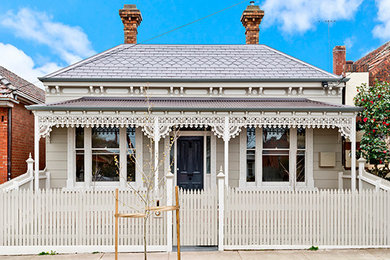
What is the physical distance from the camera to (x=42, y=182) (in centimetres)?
910

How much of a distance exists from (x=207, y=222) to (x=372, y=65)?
1018 centimetres

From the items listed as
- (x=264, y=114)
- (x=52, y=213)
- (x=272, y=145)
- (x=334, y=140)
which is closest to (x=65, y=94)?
(x=52, y=213)

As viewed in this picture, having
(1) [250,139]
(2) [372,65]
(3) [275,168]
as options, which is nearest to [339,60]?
(2) [372,65]

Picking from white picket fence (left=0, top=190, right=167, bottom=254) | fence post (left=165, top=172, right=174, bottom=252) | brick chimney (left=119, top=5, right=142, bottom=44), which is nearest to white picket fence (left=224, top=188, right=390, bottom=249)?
fence post (left=165, top=172, right=174, bottom=252)

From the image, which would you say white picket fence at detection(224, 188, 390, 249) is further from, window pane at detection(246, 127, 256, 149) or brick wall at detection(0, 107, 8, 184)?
brick wall at detection(0, 107, 8, 184)

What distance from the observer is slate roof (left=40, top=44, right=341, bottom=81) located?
31.8 feet

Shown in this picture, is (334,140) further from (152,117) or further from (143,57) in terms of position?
(143,57)

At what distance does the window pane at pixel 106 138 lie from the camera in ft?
31.3

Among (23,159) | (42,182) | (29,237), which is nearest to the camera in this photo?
(29,237)

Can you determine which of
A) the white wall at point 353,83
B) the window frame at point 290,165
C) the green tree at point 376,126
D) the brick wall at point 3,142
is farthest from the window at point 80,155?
the white wall at point 353,83

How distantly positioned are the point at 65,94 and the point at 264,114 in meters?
6.82

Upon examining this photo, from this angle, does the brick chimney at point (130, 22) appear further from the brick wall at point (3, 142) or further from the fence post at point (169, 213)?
the fence post at point (169, 213)

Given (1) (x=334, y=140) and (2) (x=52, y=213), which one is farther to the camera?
(1) (x=334, y=140)

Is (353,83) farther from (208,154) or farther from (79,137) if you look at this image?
(79,137)
